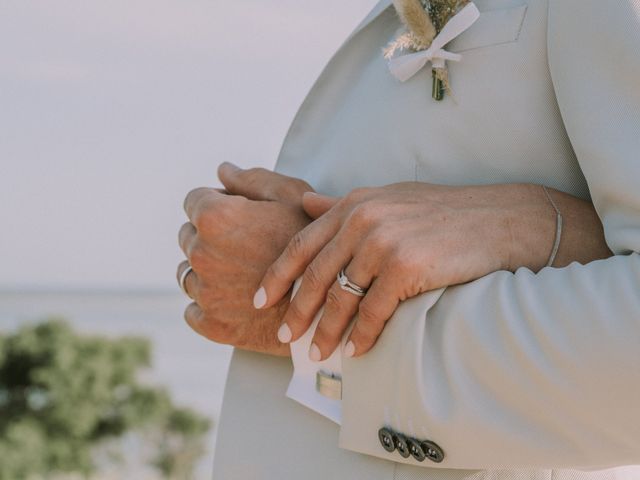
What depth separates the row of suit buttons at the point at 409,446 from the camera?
139 cm

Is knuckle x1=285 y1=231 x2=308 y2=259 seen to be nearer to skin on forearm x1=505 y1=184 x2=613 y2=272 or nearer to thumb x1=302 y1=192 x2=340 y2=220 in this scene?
thumb x1=302 y1=192 x2=340 y2=220

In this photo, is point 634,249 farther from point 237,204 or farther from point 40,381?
point 40,381

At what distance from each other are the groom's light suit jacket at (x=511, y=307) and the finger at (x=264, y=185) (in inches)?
4.2

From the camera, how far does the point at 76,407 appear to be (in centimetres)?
1188

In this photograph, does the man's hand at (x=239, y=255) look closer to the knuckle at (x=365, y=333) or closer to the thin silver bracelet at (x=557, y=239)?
the knuckle at (x=365, y=333)

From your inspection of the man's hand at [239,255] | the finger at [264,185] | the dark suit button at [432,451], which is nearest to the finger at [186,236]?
the man's hand at [239,255]

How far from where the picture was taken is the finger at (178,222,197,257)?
1763 mm

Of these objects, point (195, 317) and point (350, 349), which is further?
point (195, 317)

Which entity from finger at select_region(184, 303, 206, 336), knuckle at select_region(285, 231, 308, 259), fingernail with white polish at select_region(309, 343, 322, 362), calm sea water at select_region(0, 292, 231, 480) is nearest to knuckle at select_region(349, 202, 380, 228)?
knuckle at select_region(285, 231, 308, 259)

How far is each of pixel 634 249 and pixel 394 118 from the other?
0.51 m

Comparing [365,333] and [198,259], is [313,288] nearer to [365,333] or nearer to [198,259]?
[365,333]

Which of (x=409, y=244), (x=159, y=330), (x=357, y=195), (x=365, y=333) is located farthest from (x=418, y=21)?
(x=159, y=330)

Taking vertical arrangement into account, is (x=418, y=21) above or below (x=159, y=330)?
above

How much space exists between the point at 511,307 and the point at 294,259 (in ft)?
1.23
